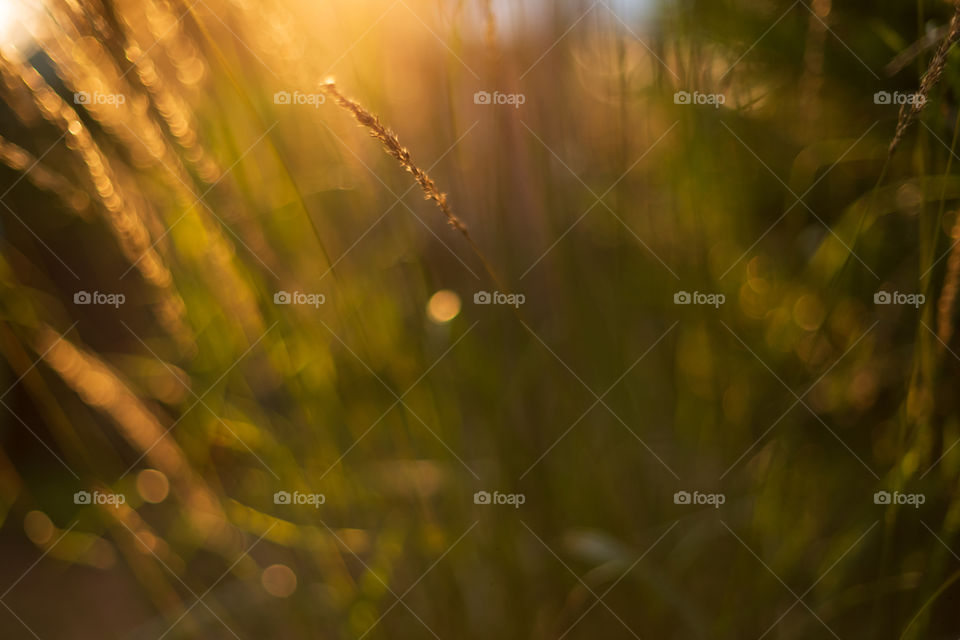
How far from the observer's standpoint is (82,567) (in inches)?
43.7

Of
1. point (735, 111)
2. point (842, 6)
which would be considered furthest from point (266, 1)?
point (842, 6)

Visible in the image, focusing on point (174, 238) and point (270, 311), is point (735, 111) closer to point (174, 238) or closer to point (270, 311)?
point (270, 311)

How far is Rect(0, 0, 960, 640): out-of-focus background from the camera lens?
680mm

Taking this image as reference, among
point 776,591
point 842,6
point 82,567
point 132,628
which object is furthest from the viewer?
point 82,567

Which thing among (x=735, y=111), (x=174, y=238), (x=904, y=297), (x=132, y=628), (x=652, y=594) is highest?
(x=735, y=111)

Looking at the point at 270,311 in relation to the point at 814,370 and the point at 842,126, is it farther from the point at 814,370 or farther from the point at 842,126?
the point at 842,126

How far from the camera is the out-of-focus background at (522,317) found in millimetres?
680

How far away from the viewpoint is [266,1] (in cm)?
65

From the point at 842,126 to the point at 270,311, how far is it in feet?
2.79

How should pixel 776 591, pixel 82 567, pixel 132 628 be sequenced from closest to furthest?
pixel 776 591 < pixel 132 628 < pixel 82 567

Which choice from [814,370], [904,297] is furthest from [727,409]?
[904,297]

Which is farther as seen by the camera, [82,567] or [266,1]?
[82,567]

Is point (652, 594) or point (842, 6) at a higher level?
point (842, 6)

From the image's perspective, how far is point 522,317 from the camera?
80cm
